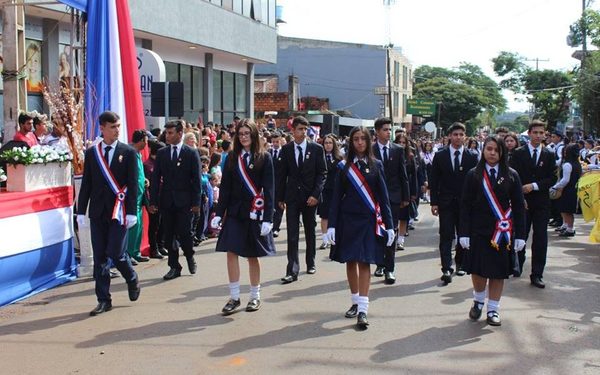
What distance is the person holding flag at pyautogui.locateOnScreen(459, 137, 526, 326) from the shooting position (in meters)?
6.60

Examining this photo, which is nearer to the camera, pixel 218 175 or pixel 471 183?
pixel 471 183

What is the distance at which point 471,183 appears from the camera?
6.83 m

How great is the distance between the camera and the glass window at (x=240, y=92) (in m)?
29.7

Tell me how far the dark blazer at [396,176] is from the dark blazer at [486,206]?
6.65 feet

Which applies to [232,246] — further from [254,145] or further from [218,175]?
[218,175]

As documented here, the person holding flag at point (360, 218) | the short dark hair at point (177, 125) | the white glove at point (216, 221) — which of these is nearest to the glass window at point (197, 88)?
the short dark hair at point (177, 125)

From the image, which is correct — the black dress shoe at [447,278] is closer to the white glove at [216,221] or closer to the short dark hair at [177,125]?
the white glove at [216,221]

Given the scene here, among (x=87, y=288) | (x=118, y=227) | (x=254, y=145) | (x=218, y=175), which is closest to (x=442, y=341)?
(x=254, y=145)

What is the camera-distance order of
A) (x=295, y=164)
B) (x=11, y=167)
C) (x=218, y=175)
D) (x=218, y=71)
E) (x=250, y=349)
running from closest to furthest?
1. (x=250, y=349)
2. (x=11, y=167)
3. (x=295, y=164)
4. (x=218, y=175)
5. (x=218, y=71)

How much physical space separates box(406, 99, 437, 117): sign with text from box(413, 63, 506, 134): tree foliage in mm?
8895

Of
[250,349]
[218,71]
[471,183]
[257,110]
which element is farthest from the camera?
[257,110]

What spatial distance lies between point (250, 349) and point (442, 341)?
170cm

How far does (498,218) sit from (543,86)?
53196 mm

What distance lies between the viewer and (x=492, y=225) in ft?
21.9
